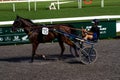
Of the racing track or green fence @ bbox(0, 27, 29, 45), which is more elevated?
green fence @ bbox(0, 27, 29, 45)

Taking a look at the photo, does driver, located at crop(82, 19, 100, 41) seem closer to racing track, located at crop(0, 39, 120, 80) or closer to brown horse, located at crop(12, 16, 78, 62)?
brown horse, located at crop(12, 16, 78, 62)

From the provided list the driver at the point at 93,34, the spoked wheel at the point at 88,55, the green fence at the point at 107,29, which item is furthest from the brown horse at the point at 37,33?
the green fence at the point at 107,29

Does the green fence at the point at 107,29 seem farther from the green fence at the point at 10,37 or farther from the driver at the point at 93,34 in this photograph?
the driver at the point at 93,34

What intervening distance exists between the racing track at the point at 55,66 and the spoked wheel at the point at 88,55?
0.18 meters

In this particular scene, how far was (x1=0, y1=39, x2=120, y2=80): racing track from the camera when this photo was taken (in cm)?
1276

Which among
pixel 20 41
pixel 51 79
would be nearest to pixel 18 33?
pixel 20 41

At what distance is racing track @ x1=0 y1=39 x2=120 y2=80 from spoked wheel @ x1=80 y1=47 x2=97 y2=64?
0.18m

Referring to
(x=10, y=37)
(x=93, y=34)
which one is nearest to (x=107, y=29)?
(x=10, y=37)

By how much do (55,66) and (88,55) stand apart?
1.18 metres

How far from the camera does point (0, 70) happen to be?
14078mm

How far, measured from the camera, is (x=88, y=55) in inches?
589

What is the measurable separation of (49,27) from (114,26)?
757 centimetres

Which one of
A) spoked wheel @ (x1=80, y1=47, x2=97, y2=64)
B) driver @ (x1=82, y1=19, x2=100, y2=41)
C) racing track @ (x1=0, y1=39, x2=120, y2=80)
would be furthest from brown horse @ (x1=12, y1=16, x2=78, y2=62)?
spoked wheel @ (x1=80, y1=47, x2=97, y2=64)

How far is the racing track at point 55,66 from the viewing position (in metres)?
12.8
